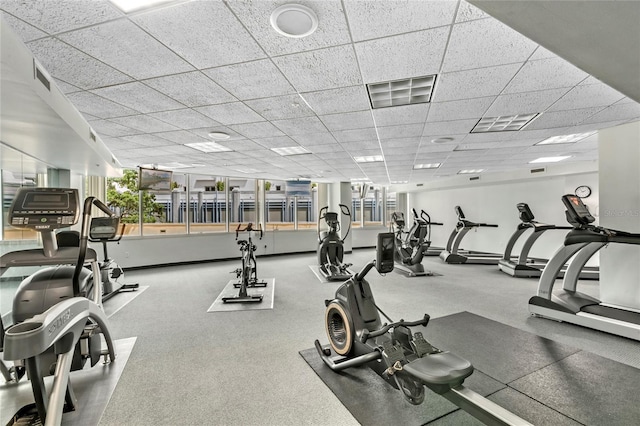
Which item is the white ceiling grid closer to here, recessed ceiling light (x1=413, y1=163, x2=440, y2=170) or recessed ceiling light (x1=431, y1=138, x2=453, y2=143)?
recessed ceiling light (x1=431, y1=138, x2=453, y2=143)

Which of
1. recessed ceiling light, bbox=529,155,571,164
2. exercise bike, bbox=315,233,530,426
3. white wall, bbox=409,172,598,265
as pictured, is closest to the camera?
exercise bike, bbox=315,233,530,426

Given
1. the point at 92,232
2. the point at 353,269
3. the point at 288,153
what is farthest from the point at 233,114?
the point at 353,269

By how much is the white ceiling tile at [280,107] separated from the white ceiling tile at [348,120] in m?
0.35

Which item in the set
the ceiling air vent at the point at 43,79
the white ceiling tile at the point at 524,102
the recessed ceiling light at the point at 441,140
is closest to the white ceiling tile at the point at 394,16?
the white ceiling tile at the point at 524,102

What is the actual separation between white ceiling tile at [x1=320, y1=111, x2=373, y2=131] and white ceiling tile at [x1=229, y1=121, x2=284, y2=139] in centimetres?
81

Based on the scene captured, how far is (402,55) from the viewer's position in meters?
2.29

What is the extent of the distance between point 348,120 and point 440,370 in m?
3.13

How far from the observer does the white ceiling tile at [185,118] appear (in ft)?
11.4

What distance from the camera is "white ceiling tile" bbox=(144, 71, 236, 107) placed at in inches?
103

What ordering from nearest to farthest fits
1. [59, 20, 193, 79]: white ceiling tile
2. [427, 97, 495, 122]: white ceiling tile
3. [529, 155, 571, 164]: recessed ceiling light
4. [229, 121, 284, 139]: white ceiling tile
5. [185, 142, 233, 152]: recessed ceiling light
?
[59, 20, 193, 79]: white ceiling tile
[427, 97, 495, 122]: white ceiling tile
[229, 121, 284, 139]: white ceiling tile
[185, 142, 233, 152]: recessed ceiling light
[529, 155, 571, 164]: recessed ceiling light

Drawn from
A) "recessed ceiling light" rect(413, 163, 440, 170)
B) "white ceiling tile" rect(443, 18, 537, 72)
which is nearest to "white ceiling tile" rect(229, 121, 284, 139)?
"white ceiling tile" rect(443, 18, 537, 72)

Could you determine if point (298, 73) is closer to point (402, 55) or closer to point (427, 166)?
point (402, 55)

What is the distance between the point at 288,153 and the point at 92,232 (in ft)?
11.9

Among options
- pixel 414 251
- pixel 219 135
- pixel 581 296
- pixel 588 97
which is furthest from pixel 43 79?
pixel 414 251
